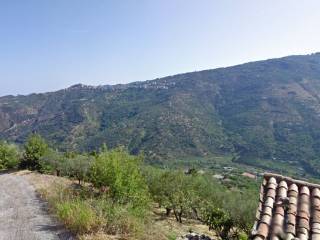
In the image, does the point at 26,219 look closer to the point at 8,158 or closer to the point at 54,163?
the point at 54,163

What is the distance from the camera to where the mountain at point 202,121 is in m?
120

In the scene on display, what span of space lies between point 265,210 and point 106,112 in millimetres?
165391

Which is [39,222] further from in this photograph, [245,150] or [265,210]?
[245,150]

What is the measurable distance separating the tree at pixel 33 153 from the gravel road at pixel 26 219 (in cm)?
1343

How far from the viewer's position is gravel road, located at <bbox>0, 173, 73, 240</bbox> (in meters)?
9.98

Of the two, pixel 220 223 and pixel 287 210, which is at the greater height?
pixel 287 210

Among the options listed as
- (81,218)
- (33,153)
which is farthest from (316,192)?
(33,153)

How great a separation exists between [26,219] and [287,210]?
8.74 m

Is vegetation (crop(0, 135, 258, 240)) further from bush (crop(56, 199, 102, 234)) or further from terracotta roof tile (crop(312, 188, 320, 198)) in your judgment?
terracotta roof tile (crop(312, 188, 320, 198))

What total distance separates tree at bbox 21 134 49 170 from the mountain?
235 ft

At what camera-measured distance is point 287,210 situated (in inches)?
248

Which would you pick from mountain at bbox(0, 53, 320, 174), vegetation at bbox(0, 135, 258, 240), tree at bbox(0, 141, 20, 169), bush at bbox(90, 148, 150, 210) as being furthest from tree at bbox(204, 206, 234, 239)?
mountain at bbox(0, 53, 320, 174)

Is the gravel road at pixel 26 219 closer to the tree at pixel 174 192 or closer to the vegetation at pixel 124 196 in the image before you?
the vegetation at pixel 124 196

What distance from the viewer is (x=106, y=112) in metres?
170
